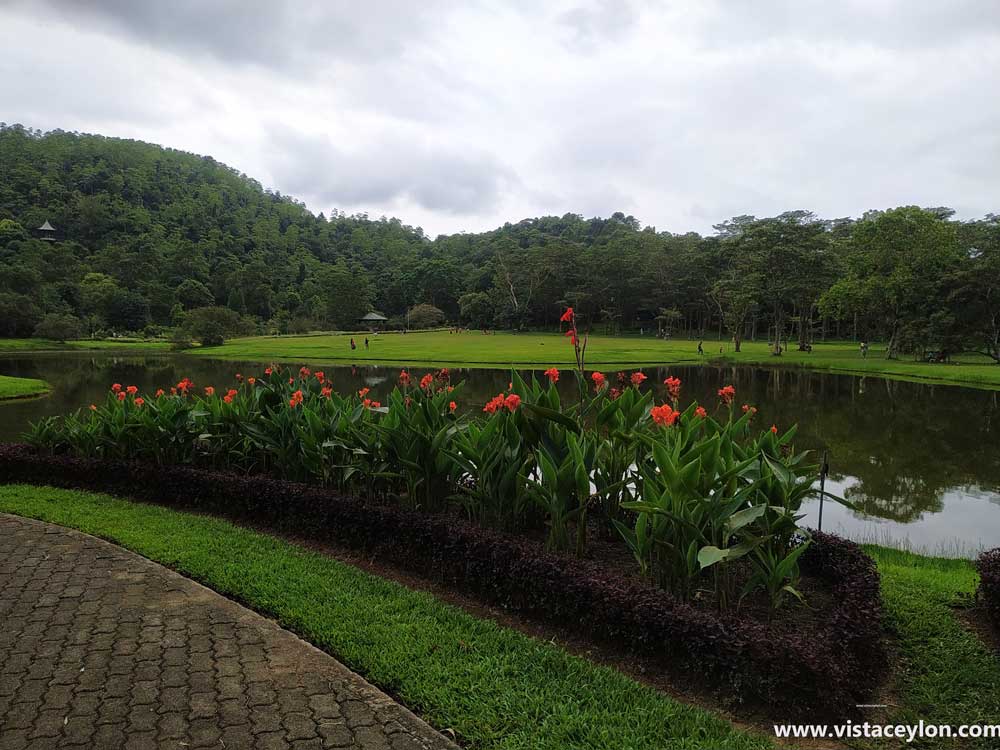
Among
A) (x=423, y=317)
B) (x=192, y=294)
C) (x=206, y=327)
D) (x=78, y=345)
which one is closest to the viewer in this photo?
(x=206, y=327)

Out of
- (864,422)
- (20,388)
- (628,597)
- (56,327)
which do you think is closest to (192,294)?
(56,327)

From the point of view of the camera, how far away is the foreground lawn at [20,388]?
18.6 metres

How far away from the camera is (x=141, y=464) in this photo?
264 inches

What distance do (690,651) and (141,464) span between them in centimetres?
594

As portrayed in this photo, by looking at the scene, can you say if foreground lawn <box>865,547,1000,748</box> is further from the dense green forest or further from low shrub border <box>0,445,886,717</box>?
the dense green forest

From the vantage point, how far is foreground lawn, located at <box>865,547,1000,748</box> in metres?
2.93

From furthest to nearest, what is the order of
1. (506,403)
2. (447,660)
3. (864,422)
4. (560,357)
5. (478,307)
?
(478,307)
(560,357)
(864,422)
(506,403)
(447,660)

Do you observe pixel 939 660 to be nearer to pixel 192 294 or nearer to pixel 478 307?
pixel 478 307

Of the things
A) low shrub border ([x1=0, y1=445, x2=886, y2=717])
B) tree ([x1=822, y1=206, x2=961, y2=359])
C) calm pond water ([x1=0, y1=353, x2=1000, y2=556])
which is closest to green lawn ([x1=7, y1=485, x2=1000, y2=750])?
low shrub border ([x1=0, y1=445, x2=886, y2=717])

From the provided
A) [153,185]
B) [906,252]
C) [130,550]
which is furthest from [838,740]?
[153,185]

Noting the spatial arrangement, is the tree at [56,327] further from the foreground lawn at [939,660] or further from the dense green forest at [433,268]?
the foreground lawn at [939,660]

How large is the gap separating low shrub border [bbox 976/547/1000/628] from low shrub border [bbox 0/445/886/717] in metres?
0.63

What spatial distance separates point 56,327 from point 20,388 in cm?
3660

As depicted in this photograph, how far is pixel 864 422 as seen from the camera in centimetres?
1575
